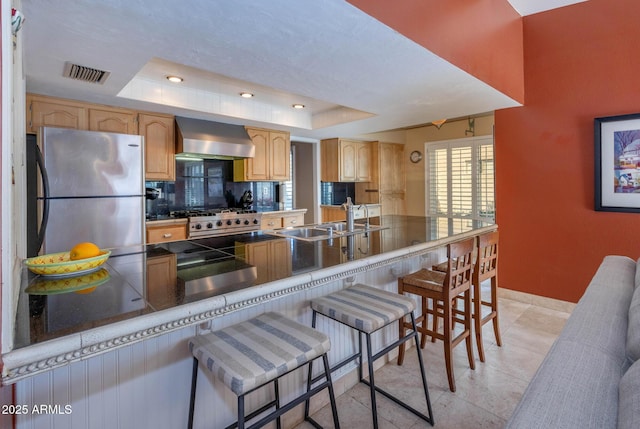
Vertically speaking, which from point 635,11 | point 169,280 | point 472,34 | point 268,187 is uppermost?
point 635,11

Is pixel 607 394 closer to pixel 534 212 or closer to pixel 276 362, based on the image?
pixel 276 362

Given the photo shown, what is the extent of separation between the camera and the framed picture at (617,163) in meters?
2.72

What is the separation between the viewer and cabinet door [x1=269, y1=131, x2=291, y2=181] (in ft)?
14.5

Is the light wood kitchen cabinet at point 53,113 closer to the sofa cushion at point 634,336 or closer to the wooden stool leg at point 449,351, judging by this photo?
the wooden stool leg at point 449,351

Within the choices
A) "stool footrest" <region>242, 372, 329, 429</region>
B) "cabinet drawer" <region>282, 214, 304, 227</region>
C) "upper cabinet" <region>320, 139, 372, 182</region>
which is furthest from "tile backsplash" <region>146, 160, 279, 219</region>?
"stool footrest" <region>242, 372, 329, 429</region>

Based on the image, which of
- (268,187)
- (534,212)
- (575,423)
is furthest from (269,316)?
(268,187)

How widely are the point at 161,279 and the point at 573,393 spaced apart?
1302 millimetres

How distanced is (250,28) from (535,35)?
303 centimetres

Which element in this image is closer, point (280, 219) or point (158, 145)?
point (158, 145)

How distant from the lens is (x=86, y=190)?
8.87 ft

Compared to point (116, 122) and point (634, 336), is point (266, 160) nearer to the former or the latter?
point (116, 122)

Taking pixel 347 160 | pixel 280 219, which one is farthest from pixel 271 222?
pixel 347 160

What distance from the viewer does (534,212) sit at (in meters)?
3.26

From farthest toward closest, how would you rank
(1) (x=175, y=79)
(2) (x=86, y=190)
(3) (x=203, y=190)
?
1. (3) (x=203, y=190)
2. (1) (x=175, y=79)
3. (2) (x=86, y=190)
